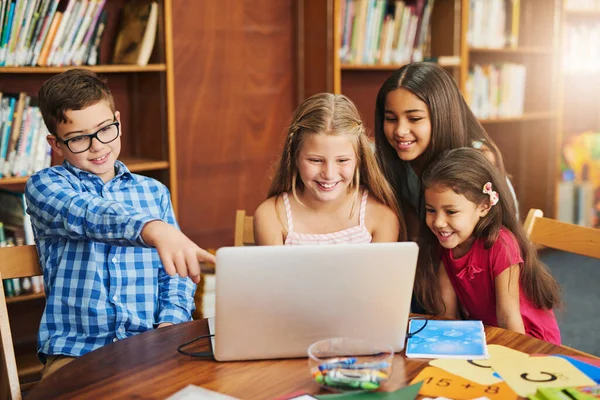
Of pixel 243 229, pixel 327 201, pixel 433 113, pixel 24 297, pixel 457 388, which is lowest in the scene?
pixel 24 297

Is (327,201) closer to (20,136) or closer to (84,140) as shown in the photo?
(84,140)

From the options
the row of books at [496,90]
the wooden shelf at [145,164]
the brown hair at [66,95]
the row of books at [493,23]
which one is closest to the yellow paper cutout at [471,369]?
the brown hair at [66,95]

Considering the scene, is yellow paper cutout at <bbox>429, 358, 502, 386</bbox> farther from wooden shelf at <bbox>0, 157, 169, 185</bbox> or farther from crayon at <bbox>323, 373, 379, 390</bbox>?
wooden shelf at <bbox>0, 157, 169, 185</bbox>

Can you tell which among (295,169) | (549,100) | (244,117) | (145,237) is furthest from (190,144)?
(549,100)

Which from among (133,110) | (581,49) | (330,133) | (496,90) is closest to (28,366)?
(133,110)

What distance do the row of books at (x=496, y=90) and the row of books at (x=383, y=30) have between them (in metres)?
0.46

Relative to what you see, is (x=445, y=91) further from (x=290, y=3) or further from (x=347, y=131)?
(x=290, y=3)

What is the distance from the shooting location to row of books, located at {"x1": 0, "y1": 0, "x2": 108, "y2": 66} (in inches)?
93.7

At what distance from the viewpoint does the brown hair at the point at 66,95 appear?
5.30 ft

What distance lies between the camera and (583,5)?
4398 mm

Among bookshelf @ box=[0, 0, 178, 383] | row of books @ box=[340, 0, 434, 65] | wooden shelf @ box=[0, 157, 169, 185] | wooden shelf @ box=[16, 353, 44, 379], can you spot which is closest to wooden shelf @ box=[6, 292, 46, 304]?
bookshelf @ box=[0, 0, 178, 383]

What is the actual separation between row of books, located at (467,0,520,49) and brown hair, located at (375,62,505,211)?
1809 millimetres

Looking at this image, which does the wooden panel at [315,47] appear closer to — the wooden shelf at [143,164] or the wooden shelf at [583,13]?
the wooden shelf at [143,164]

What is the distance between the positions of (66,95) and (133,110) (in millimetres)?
1316
